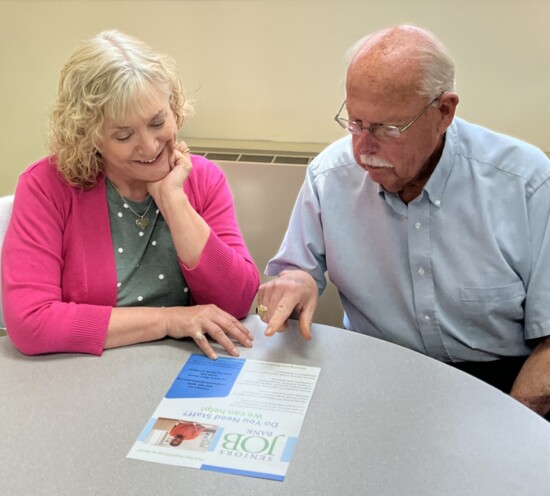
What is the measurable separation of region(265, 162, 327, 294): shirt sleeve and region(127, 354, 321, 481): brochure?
390 millimetres

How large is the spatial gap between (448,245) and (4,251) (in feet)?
3.32

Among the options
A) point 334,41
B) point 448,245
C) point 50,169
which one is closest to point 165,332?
point 50,169

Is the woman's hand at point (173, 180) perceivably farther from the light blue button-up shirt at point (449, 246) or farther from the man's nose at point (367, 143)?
the man's nose at point (367, 143)

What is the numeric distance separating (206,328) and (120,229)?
1.14ft

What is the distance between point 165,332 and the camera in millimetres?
1409

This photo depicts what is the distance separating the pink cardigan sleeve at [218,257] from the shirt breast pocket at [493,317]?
0.51 meters

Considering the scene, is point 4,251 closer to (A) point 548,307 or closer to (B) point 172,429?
(B) point 172,429

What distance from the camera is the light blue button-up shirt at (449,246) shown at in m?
1.50

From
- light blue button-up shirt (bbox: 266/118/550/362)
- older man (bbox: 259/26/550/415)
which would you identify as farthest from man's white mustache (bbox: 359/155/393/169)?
light blue button-up shirt (bbox: 266/118/550/362)

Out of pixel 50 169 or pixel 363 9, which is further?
pixel 363 9

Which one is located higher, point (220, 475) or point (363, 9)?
point (363, 9)

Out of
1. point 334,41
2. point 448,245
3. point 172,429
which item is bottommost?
point 172,429

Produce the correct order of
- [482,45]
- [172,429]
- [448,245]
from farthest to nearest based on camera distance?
[482,45], [448,245], [172,429]

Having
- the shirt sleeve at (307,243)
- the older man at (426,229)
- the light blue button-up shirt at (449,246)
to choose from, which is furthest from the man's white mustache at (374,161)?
the shirt sleeve at (307,243)
